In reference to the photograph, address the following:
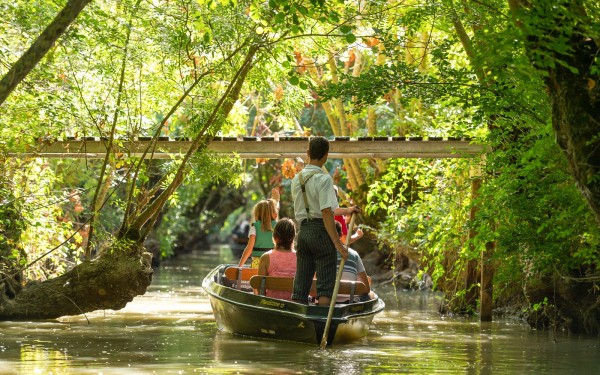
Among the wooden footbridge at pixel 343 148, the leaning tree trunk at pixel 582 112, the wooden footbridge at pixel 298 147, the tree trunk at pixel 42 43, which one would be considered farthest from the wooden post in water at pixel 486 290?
the tree trunk at pixel 42 43

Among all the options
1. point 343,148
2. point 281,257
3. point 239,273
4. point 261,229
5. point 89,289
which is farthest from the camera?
point 343,148

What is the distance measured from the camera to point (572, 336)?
13781mm

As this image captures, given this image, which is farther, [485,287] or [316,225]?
[485,287]

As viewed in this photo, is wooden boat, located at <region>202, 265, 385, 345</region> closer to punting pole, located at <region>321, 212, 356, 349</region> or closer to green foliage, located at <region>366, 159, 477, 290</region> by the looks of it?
punting pole, located at <region>321, 212, 356, 349</region>

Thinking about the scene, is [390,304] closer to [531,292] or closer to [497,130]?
[531,292]

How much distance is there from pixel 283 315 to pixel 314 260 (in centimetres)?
76

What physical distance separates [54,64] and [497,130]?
242 inches

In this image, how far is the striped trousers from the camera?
1093cm

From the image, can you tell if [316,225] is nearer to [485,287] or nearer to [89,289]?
[89,289]

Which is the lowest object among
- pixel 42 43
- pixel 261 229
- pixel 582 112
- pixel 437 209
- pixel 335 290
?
pixel 335 290

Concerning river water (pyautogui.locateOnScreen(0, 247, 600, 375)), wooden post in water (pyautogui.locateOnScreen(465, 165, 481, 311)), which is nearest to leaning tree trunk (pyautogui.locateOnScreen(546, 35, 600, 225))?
river water (pyautogui.locateOnScreen(0, 247, 600, 375))

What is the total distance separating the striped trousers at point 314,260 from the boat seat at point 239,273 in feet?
6.69

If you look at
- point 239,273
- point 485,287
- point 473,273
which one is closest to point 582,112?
point 239,273

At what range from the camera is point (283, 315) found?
11438 millimetres
